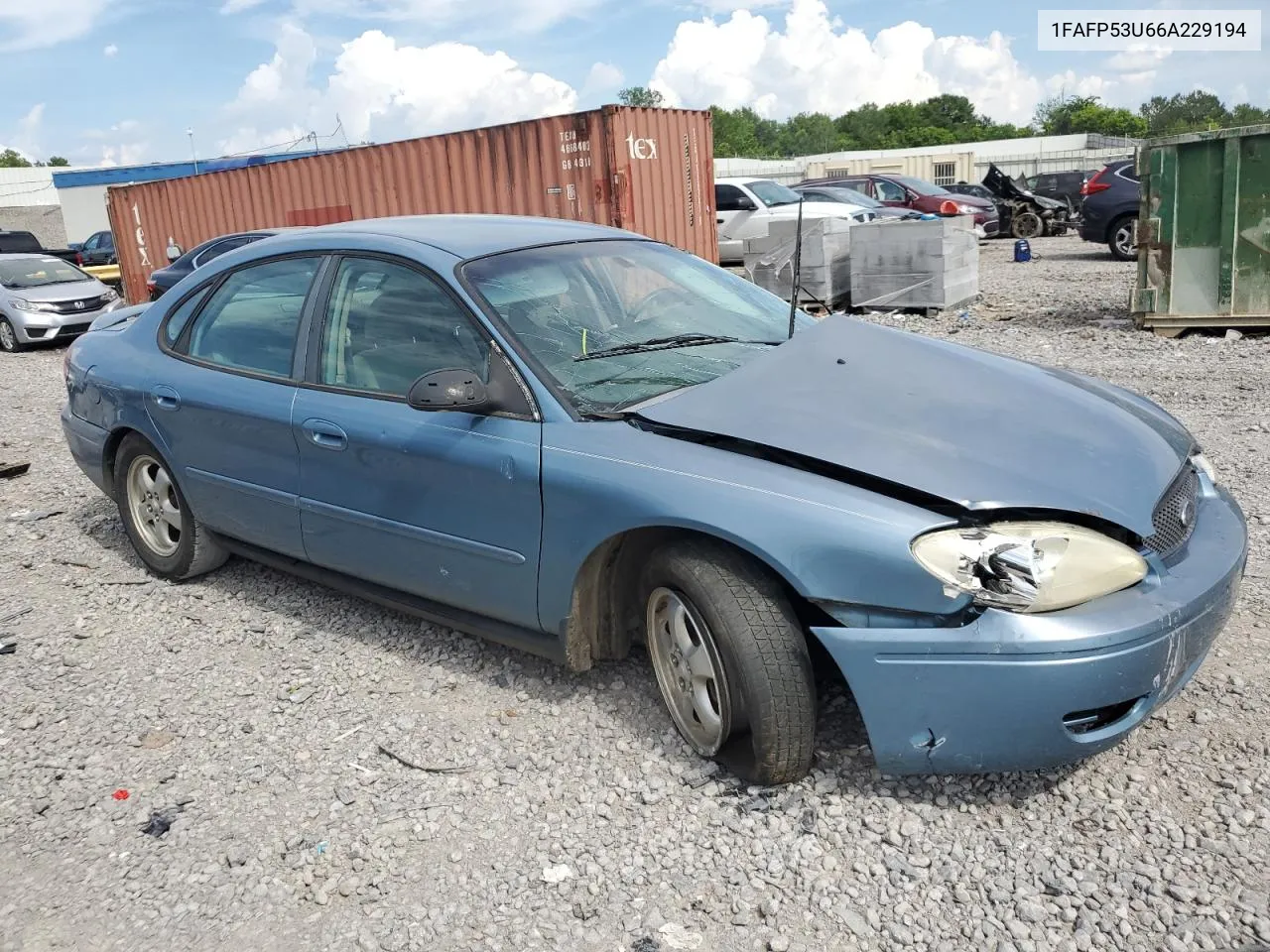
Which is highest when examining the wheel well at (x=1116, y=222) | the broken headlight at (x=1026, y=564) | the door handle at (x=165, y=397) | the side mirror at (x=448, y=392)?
the side mirror at (x=448, y=392)

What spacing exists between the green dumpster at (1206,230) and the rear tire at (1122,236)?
6551 millimetres

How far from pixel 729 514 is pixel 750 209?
1552 cm

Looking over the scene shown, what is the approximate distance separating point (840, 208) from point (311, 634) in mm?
14219

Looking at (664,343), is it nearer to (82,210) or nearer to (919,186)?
(919,186)

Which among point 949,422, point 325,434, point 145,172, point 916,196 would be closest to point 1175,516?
point 949,422

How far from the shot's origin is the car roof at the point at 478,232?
3785mm

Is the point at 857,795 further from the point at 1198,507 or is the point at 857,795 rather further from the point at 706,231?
the point at 706,231

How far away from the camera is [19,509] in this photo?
6.37 m

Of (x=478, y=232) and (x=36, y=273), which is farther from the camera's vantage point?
(x=36, y=273)

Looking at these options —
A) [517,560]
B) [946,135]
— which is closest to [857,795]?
[517,560]

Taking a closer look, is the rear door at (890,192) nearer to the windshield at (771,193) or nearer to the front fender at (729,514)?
the windshield at (771,193)

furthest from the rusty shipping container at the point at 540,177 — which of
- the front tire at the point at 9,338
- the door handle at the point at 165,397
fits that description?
the door handle at the point at 165,397

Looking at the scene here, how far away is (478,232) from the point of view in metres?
3.97

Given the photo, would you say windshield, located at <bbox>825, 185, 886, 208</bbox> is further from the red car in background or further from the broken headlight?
the broken headlight
